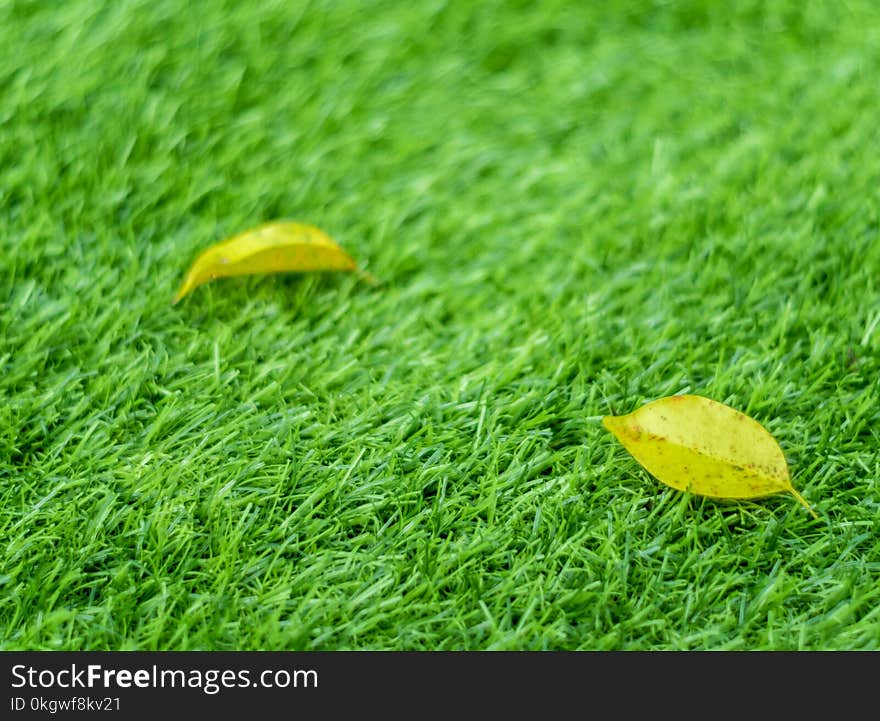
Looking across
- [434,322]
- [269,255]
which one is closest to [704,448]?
[434,322]

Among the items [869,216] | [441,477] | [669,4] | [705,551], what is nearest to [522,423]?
[441,477]

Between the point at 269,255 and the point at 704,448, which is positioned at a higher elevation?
the point at 269,255

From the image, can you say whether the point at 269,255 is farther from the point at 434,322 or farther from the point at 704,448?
the point at 704,448

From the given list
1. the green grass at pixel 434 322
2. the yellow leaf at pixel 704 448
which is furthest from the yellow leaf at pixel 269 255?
the yellow leaf at pixel 704 448

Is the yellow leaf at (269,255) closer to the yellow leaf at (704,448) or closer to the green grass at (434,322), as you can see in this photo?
the green grass at (434,322)

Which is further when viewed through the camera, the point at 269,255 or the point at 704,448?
the point at 269,255

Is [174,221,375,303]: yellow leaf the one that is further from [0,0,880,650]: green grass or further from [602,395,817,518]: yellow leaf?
[602,395,817,518]: yellow leaf

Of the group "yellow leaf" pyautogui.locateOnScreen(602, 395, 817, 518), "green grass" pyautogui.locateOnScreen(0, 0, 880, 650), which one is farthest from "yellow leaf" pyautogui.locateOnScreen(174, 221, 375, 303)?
"yellow leaf" pyautogui.locateOnScreen(602, 395, 817, 518)
